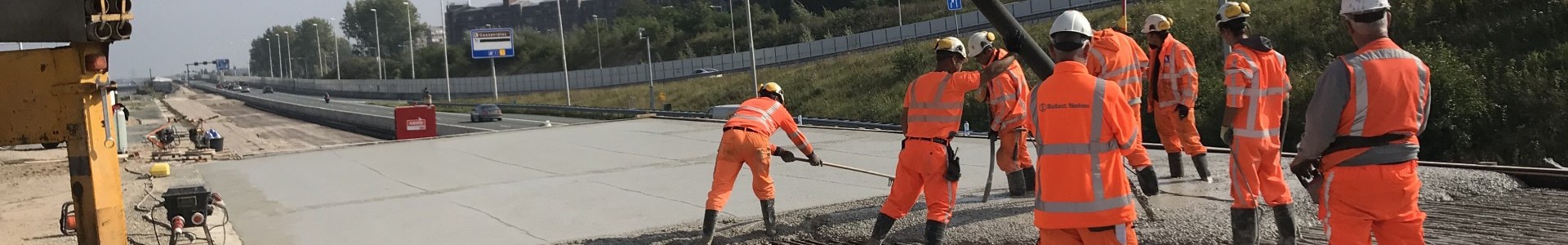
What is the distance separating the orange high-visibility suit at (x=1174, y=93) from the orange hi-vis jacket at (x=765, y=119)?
2.61 metres

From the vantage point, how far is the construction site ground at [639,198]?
767cm

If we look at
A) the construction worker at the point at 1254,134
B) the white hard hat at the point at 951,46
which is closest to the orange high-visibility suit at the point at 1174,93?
the construction worker at the point at 1254,134

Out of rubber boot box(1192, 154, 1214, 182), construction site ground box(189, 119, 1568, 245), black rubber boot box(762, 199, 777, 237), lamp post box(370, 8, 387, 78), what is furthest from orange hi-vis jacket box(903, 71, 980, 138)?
lamp post box(370, 8, 387, 78)

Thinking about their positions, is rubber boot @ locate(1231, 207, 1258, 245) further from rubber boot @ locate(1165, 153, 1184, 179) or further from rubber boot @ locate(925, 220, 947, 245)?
rubber boot @ locate(1165, 153, 1184, 179)

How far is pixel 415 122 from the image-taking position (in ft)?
106

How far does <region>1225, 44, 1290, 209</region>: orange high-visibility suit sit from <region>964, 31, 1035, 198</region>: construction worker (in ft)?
5.41

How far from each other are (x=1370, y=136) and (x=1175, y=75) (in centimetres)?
381

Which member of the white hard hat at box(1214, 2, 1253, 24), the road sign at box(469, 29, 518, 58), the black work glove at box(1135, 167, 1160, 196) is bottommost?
the black work glove at box(1135, 167, 1160, 196)

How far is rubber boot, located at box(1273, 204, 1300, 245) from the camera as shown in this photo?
6.29 m

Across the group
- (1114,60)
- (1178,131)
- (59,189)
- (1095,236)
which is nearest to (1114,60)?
(1114,60)

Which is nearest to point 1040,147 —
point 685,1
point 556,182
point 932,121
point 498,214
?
point 932,121

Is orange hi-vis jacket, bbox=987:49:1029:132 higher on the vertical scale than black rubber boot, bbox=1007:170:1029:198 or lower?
higher

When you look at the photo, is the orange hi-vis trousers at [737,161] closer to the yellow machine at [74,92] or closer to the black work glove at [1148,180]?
A: the black work glove at [1148,180]

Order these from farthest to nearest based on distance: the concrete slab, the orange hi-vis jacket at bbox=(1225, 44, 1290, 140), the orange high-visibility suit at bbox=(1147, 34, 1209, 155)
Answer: the concrete slab, the orange high-visibility suit at bbox=(1147, 34, 1209, 155), the orange hi-vis jacket at bbox=(1225, 44, 1290, 140)
